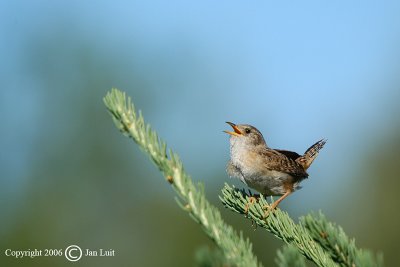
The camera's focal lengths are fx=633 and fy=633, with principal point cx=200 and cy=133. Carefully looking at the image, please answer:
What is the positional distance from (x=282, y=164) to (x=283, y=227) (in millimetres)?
2360

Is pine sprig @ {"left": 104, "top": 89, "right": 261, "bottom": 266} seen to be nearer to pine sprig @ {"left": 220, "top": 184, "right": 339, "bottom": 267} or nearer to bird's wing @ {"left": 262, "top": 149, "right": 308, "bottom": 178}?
pine sprig @ {"left": 220, "top": 184, "right": 339, "bottom": 267}

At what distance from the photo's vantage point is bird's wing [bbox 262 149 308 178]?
489 centimetres

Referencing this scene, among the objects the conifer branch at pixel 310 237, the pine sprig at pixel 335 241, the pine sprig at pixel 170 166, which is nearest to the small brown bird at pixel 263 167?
the conifer branch at pixel 310 237

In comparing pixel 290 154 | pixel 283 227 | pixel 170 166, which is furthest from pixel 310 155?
pixel 170 166

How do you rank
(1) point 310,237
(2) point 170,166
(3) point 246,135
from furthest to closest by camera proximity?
1. (3) point 246,135
2. (1) point 310,237
3. (2) point 170,166

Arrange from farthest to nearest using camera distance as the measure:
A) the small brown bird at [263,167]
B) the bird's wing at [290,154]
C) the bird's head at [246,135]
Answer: the bird's wing at [290,154]
the bird's head at [246,135]
the small brown bird at [263,167]

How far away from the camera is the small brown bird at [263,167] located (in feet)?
15.8

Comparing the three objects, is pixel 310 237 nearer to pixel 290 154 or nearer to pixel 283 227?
pixel 283 227

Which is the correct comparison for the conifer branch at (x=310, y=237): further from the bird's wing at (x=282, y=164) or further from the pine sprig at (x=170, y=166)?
the bird's wing at (x=282, y=164)

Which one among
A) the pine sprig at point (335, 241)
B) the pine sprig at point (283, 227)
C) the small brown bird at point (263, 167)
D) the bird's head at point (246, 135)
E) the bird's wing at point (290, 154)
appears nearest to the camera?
the pine sprig at point (335, 241)

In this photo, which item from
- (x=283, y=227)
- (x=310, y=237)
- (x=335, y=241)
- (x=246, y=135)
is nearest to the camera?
(x=335, y=241)

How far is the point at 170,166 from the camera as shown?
6.53 ft

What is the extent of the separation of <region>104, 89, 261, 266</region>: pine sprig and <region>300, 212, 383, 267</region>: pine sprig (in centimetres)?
27

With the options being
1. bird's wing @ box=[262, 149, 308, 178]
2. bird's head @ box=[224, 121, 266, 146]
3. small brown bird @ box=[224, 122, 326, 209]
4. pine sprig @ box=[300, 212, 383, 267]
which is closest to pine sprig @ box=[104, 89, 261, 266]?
pine sprig @ box=[300, 212, 383, 267]
